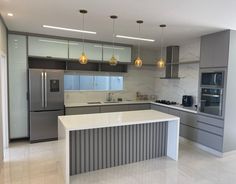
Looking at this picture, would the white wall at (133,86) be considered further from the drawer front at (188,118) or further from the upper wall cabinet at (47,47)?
the drawer front at (188,118)

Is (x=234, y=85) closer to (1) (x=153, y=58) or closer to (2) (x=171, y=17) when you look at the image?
(2) (x=171, y=17)

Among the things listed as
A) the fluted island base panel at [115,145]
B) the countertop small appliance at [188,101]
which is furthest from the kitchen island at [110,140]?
the countertop small appliance at [188,101]

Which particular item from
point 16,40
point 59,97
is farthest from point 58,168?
point 16,40

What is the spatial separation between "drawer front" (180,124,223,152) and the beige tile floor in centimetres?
25

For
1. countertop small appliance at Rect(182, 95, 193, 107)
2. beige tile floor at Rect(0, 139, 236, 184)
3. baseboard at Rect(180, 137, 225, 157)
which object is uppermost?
countertop small appliance at Rect(182, 95, 193, 107)

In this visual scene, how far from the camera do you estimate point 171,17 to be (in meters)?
3.16

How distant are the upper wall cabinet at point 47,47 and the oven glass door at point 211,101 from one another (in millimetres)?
3706

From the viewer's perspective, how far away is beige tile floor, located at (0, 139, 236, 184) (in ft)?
9.54

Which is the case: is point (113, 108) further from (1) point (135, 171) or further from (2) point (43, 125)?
(1) point (135, 171)

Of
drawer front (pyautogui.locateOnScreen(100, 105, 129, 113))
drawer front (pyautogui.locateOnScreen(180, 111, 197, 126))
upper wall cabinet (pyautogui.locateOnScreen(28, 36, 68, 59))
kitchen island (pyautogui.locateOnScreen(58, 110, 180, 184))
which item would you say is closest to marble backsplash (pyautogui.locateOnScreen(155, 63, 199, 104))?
drawer front (pyautogui.locateOnScreen(180, 111, 197, 126))

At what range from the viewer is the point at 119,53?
561cm

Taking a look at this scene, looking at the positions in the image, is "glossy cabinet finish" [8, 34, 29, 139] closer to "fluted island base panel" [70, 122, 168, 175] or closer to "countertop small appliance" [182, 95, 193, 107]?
"fluted island base panel" [70, 122, 168, 175]

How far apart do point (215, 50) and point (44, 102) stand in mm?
4266

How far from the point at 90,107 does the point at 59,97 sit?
0.88 meters
